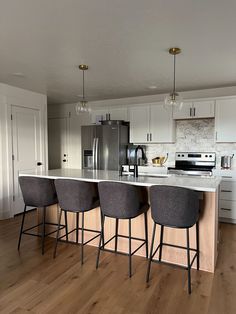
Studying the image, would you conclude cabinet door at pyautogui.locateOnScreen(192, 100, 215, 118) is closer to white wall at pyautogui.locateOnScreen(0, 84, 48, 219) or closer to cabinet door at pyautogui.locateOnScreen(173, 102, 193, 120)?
cabinet door at pyautogui.locateOnScreen(173, 102, 193, 120)

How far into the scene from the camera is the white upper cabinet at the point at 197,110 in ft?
14.3

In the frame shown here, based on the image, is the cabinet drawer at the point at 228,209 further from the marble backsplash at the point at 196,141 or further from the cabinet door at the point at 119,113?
the cabinet door at the point at 119,113

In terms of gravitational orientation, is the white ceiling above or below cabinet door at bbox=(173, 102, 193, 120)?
above

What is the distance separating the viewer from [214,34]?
7.64 ft

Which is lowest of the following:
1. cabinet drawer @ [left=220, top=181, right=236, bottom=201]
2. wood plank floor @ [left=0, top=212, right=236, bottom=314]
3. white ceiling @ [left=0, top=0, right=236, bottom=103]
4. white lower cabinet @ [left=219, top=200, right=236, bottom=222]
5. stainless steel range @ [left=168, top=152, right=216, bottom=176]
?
wood plank floor @ [left=0, top=212, right=236, bottom=314]

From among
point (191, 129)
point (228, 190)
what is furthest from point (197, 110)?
point (228, 190)

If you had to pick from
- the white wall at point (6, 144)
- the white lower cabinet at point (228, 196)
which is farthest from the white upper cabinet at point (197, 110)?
the white wall at point (6, 144)

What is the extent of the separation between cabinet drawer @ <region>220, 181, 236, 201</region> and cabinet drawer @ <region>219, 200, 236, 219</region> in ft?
0.27

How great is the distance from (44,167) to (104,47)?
3180mm

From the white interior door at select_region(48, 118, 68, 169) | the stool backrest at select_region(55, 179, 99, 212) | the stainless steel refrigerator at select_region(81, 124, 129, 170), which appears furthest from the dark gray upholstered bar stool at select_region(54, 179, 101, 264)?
the white interior door at select_region(48, 118, 68, 169)

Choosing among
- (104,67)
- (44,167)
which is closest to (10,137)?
(44,167)

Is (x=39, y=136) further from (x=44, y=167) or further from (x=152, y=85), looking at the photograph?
(x=152, y=85)

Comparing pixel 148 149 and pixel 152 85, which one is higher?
pixel 152 85

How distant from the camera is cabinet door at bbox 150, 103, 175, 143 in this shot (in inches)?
188
